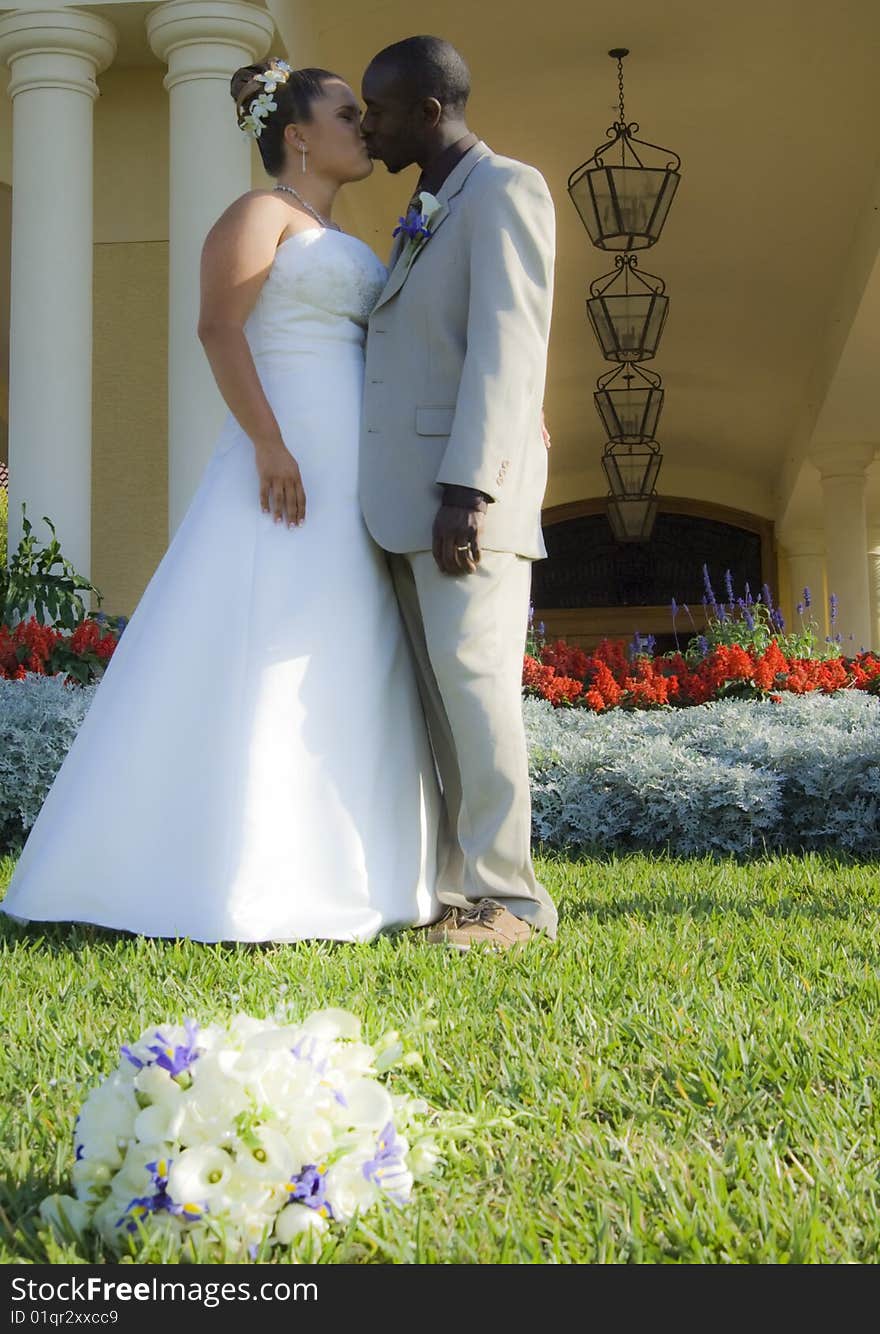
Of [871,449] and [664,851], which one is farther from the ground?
[871,449]

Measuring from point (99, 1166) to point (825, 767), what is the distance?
4137 mm

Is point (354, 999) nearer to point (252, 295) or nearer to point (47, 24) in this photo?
point (252, 295)

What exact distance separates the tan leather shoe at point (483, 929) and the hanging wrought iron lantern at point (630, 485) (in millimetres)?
8216

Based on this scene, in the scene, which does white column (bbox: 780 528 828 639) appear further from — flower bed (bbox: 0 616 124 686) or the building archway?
flower bed (bbox: 0 616 124 686)

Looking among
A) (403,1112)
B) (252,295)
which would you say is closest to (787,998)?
(403,1112)

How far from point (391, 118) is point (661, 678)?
431 cm

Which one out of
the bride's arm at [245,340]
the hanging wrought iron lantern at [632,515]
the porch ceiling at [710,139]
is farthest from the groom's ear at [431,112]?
the hanging wrought iron lantern at [632,515]

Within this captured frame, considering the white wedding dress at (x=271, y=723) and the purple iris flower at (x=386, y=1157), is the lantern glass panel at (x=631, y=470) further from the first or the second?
the purple iris flower at (x=386, y=1157)

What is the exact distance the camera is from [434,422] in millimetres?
3348

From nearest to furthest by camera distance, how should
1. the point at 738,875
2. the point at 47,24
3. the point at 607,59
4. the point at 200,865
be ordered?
the point at 200,865 < the point at 738,875 < the point at 47,24 < the point at 607,59

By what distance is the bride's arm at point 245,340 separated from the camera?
344 cm

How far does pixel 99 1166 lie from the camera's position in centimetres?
154

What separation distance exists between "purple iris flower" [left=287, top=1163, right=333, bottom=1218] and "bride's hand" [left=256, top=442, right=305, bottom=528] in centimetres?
217

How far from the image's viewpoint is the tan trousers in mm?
3275
